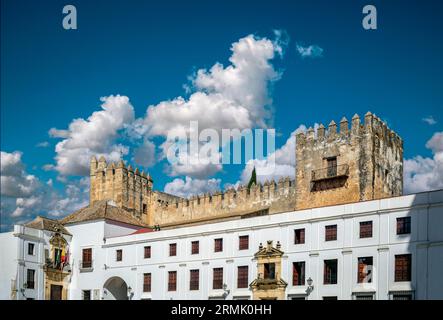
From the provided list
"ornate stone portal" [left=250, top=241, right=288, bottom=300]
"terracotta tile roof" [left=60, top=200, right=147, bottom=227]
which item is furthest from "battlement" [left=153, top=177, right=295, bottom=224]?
"ornate stone portal" [left=250, top=241, right=288, bottom=300]

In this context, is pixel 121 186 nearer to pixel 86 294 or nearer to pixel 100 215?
pixel 100 215

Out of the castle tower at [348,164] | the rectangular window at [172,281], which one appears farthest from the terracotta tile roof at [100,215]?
the castle tower at [348,164]

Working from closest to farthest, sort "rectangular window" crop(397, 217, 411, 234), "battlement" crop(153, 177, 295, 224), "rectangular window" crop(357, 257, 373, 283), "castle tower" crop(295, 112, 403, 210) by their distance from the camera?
"rectangular window" crop(397, 217, 411, 234)
"rectangular window" crop(357, 257, 373, 283)
"castle tower" crop(295, 112, 403, 210)
"battlement" crop(153, 177, 295, 224)

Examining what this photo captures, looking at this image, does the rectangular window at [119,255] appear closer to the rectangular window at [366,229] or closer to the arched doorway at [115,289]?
the arched doorway at [115,289]

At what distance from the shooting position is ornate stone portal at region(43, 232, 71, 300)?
192 ft

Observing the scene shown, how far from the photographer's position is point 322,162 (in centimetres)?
5750

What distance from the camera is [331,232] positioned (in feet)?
150

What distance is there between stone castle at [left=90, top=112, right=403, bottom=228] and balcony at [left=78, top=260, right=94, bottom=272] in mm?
11857

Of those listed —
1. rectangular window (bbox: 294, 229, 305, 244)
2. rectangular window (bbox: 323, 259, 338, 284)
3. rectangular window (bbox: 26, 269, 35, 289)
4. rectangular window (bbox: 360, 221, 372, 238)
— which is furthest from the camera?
rectangular window (bbox: 26, 269, 35, 289)

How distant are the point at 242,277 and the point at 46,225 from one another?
20312 millimetres

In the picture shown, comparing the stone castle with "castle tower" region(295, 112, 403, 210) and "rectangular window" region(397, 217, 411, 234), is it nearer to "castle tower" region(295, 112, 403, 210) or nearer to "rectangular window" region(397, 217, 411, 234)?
"castle tower" region(295, 112, 403, 210)

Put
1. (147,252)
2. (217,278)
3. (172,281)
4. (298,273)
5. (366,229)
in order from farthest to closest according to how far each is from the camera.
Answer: (147,252) < (172,281) < (217,278) < (298,273) < (366,229)

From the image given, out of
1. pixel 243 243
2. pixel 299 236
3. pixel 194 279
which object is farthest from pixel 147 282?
pixel 299 236
